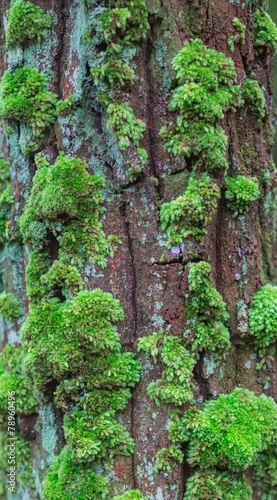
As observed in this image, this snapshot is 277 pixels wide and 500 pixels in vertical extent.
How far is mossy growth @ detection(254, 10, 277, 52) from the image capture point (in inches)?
67.1

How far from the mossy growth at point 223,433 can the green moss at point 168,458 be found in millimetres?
28

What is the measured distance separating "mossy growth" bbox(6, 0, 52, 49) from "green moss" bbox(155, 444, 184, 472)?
58.2 inches

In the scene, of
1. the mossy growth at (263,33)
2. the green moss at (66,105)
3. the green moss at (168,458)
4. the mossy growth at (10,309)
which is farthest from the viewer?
the mossy growth at (10,309)

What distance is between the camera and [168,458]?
58.1 inches

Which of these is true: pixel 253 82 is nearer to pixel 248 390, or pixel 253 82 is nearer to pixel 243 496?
pixel 248 390

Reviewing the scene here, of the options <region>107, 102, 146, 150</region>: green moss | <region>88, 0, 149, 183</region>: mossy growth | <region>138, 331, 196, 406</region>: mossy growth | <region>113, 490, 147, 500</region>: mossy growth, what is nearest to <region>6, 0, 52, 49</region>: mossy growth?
<region>88, 0, 149, 183</region>: mossy growth

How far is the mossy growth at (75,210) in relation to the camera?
5.10 ft

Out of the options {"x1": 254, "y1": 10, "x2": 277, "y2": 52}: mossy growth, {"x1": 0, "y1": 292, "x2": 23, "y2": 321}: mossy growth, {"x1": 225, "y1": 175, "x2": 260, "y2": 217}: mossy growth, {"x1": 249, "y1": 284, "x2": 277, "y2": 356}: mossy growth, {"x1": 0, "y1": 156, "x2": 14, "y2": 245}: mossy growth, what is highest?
{"x1": 254, "y1": 10, "x2": 277, "y2": 52}: mossy growth

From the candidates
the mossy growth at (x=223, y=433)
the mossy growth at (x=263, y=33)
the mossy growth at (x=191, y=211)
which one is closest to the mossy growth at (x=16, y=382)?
the mossy growth at (x=223, y=433)

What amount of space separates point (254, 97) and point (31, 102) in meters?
0.80

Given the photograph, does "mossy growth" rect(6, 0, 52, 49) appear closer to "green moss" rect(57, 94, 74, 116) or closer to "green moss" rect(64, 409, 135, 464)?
"green moss" rect(57, 94, 74, 116)

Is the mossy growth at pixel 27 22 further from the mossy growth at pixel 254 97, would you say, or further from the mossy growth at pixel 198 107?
the mossy growth at pixel 254 97

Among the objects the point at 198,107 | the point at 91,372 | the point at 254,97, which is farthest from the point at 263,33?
the point at 91,372

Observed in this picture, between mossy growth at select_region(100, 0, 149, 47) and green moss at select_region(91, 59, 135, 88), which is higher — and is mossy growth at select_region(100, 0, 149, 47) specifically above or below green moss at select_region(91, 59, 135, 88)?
above
